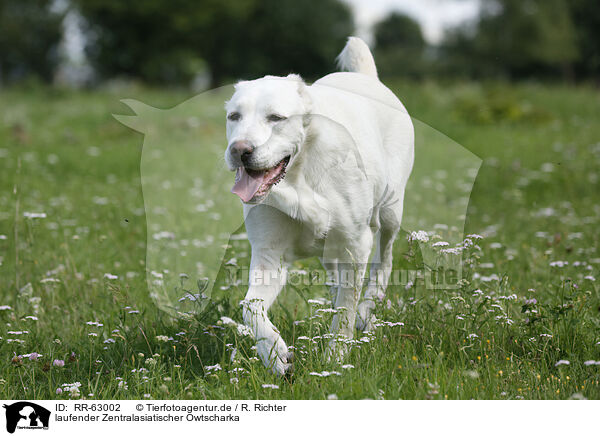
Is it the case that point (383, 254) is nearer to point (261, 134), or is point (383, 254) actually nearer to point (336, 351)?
point (336, 351)

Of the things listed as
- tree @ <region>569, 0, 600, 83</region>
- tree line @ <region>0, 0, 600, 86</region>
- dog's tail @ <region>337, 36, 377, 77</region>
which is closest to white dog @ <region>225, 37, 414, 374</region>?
dog's tail @ <region>337, 36, 377, 77</region>

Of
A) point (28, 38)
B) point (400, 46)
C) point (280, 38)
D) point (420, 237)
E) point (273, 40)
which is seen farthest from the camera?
point (280, 38)

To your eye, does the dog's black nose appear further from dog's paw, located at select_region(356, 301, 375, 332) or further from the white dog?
dog's paw, located at select_region(356, 301, 375, 332)

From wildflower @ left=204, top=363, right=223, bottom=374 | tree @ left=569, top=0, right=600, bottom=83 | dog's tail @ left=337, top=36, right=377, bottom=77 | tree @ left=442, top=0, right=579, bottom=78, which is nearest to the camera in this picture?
wildflower @ left=204, top=363, right=223, bottom=374

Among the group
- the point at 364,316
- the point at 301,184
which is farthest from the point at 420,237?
the point at 364,316

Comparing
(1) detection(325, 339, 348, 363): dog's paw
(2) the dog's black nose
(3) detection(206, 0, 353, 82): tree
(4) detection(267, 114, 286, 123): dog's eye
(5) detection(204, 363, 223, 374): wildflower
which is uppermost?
(3) detection(206, 0, 353, 82): tree

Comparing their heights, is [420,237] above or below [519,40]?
below

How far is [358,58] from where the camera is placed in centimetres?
454

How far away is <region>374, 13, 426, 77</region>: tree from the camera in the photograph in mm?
31312

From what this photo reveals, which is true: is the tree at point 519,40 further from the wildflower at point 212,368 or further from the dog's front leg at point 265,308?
the wildflower at point 212,368

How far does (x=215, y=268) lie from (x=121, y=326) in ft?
3.57

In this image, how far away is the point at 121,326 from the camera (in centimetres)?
376

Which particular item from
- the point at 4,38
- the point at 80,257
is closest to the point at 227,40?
the point at 4,38
